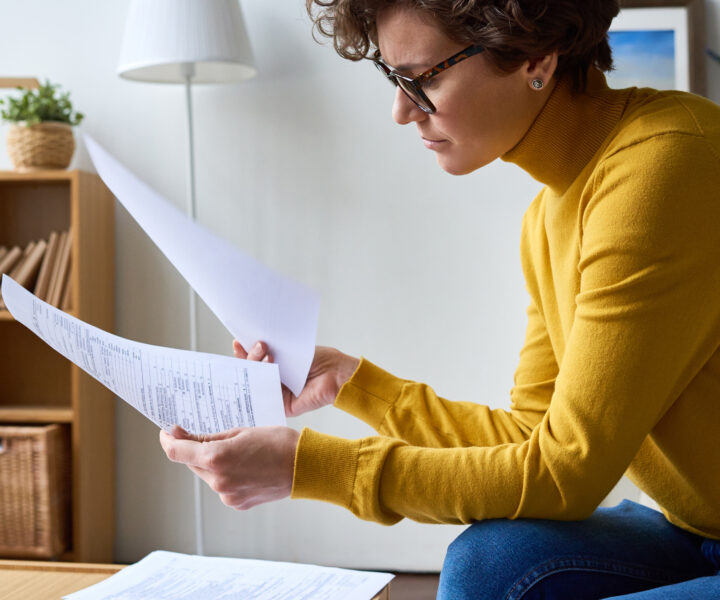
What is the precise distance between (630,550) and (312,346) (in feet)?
1.41

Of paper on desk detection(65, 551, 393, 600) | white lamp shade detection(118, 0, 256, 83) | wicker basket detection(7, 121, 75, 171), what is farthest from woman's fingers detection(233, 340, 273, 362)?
wicker basket detection(7, 121, 75, 171)

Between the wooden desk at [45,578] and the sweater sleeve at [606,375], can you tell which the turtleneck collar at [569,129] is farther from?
the wooden desk at [45,578]

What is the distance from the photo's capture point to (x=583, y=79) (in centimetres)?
97

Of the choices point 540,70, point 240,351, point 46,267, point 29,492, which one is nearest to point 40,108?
point 46,267

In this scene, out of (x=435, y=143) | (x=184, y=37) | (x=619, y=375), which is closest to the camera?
(x=619, y=375)

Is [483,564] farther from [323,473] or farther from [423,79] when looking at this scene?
[423,79]

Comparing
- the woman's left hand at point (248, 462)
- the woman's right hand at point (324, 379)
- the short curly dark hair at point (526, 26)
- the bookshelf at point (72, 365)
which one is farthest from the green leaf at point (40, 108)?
the woman's left hand at point (248, 462)

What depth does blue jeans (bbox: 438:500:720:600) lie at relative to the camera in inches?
34.0

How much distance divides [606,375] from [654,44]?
1817 millimetres

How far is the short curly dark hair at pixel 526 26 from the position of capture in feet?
2.92

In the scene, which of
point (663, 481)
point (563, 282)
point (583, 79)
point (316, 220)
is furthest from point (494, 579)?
point (316, 220)

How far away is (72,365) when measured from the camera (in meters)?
2.53

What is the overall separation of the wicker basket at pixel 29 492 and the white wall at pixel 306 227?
0.33 metres

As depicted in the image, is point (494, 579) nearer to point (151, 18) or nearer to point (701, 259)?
point (701, 259)
